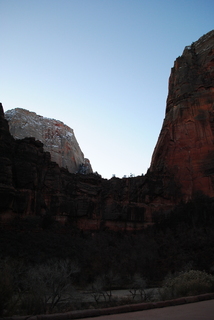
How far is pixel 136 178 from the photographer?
56.5m

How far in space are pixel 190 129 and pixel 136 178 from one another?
13.2 m

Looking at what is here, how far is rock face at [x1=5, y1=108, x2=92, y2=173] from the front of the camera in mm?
98125

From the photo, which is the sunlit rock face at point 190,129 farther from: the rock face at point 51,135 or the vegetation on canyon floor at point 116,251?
the rock face at point 51,135

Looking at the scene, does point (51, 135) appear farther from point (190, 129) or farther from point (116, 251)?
point (116, 251)

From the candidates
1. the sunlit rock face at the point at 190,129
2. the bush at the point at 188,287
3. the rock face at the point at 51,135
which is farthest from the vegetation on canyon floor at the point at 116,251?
the rock face at the point at 51,135

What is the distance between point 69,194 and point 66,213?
153 inches

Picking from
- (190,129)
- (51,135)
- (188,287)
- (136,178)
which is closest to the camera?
(188,287)

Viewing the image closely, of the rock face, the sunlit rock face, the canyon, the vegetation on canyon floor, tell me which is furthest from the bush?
the rock face

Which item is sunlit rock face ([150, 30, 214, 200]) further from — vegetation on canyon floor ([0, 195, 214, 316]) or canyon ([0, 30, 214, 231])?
vegetation on canyon floor ([0, 195, 214, 316])

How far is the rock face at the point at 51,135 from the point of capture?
98.1 m

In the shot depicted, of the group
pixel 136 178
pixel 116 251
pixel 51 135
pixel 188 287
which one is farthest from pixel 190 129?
pixel 51 135

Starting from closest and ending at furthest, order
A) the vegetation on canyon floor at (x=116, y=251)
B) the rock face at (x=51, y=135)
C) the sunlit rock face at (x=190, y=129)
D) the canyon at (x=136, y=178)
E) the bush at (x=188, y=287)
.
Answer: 1. the bush at (x=188, y=287)
2. the vegetation on canyon floor at (x=116, y=251)
3. the canyon at (x=136, y=178)
4. the sunlit rock face at (x=190, y=129)
5. the rock face at (x=51, y=135)

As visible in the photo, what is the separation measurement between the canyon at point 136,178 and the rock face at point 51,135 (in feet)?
140

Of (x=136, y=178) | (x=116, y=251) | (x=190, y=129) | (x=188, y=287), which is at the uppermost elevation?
(x=190, y=129)
